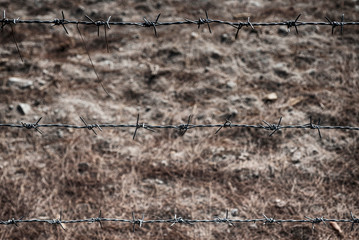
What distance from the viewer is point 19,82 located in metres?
3.99

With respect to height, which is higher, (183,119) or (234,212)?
(183,119)

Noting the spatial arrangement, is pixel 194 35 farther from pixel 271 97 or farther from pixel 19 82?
pixel 19 82

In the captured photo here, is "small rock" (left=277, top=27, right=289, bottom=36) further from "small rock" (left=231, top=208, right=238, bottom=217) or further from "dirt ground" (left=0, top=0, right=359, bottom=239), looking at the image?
"small rock" (left=231, top=208, right=238, bottom=217)

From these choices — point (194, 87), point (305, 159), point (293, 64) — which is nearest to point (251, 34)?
point (293, 64)

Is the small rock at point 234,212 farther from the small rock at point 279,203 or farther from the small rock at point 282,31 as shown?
the small rock at point 282,31

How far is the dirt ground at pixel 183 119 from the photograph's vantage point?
292 centimetres

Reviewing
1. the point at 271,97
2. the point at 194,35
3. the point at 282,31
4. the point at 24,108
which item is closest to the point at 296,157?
the point at 271,97

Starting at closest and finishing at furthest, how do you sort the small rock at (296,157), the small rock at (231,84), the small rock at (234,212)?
the small rock at (234,212) → the small rock at (296,157) → the small rock at (231,84)

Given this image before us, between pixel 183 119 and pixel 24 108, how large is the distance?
1.87 metres

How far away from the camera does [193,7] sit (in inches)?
196

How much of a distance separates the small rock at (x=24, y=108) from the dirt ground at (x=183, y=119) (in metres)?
0.07

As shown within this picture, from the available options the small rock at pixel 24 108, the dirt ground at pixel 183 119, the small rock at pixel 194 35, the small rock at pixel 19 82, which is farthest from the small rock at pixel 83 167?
the small rock at pixel 194 35

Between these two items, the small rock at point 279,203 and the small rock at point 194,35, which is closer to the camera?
the small rock at point 279,203

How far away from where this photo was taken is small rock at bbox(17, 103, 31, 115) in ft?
12.1
